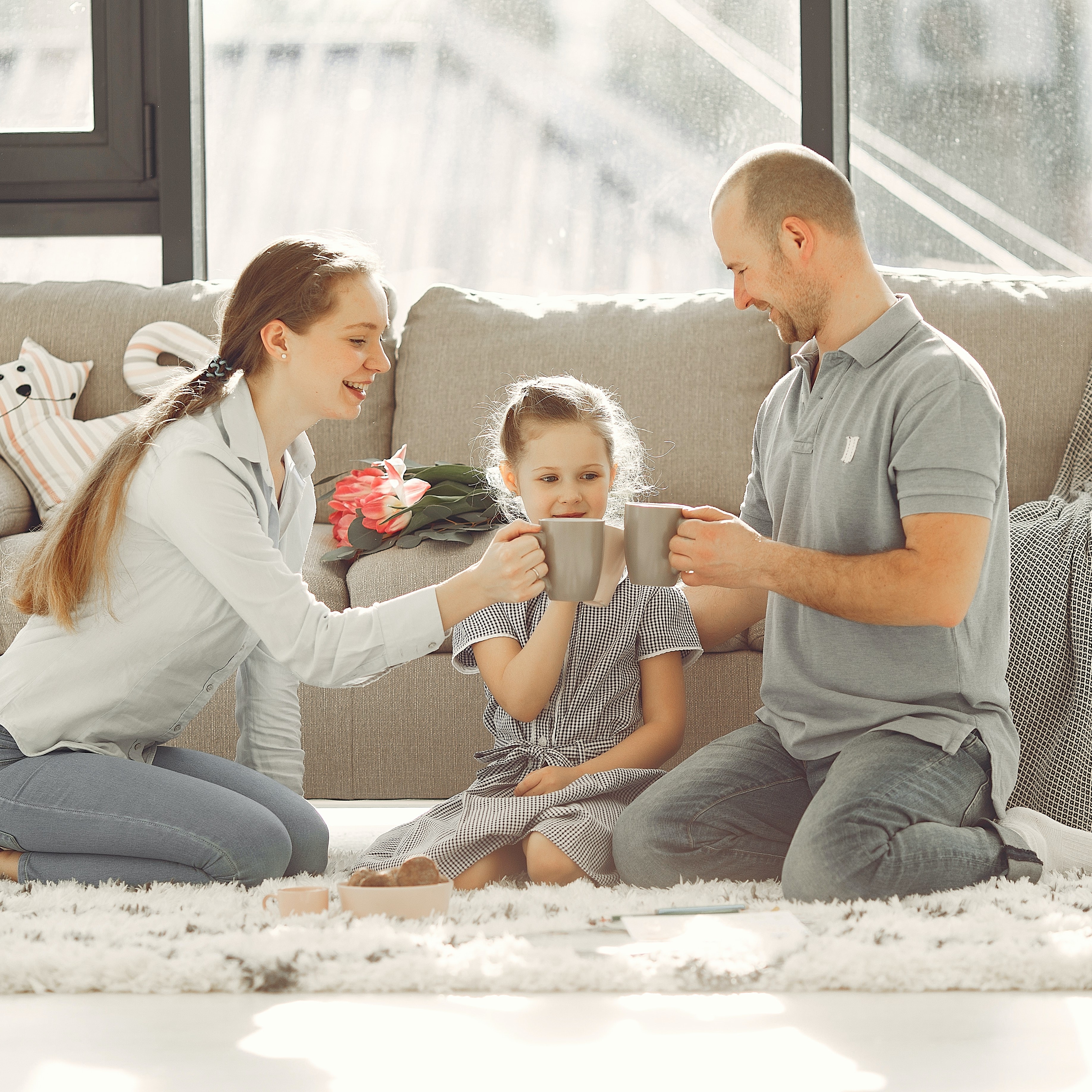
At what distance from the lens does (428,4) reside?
3453 millimetres

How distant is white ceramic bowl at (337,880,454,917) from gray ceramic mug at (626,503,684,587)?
44 centimetres

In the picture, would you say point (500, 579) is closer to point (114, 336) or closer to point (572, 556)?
point (572, 556)

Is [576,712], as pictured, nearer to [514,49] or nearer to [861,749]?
[861,749]

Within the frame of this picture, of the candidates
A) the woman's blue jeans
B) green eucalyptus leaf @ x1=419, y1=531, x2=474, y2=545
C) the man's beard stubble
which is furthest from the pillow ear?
the man's beard stubble

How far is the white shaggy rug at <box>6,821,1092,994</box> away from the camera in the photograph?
3.60ft

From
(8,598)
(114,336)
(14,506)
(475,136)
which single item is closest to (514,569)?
(8,598)

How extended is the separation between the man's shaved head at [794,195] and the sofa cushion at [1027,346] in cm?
110

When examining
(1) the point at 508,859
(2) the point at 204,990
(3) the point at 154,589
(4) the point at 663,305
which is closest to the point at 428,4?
(4) the point at 663,305

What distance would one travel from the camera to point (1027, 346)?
2539mm

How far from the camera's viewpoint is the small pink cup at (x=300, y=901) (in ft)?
4.26

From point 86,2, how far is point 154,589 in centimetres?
257

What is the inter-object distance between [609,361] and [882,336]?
1172mm

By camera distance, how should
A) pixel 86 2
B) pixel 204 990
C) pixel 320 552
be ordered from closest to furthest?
1. pixel 204 990
2. pixel 320 552
3. pixel 86 2

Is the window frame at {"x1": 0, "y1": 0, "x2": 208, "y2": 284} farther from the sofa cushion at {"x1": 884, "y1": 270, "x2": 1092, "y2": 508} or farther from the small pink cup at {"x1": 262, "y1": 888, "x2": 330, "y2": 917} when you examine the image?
the small pink cup at {"x1": 262, "y1": 888, "x2": 330, "y2": 917}
